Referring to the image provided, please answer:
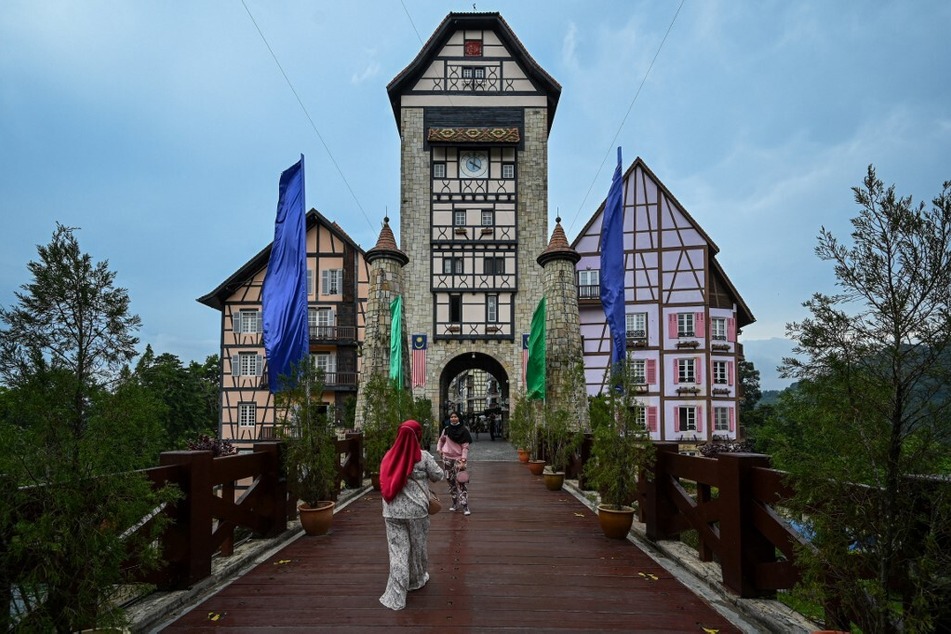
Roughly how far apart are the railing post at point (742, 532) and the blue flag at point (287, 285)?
18.9 ft

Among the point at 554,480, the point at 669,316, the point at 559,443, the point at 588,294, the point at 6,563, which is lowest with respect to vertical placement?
the point at 554,480

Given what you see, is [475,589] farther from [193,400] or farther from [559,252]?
[193,400]

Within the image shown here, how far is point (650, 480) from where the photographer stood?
241 inches

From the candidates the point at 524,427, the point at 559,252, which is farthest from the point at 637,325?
the point at 524,427

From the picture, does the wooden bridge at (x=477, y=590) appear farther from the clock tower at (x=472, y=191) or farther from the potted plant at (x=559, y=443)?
the clock tower at (x=472, y=191)

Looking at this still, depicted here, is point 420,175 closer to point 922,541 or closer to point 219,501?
point 219,501

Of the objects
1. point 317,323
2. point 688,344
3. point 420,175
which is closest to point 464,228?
point 420,175

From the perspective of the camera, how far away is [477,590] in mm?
4551

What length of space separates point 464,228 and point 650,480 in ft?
68.9

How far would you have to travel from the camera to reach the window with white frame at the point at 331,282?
25.7 m

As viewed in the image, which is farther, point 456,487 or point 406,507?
point 456,487

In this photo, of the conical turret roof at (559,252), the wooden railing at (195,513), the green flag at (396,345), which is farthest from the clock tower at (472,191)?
the wooden railing at (195,513)

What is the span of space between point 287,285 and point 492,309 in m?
17.5

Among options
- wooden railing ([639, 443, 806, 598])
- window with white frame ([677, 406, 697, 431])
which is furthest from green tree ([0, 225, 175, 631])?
window with white frame ([677, 406, 697, 431])
